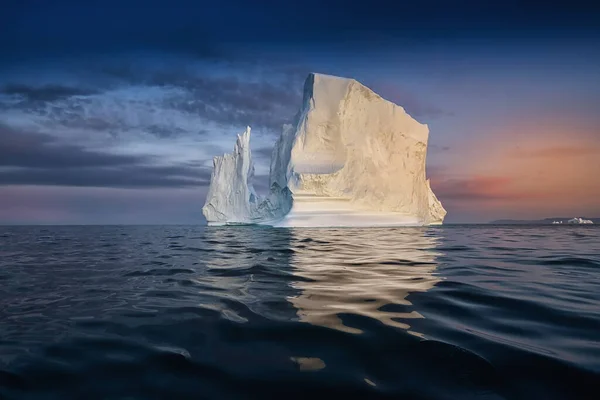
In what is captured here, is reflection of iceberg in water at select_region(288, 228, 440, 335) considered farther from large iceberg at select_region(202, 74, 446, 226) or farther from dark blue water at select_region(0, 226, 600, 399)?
large iceberg at select_region(202, 74, 446, 226)

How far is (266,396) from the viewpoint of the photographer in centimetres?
164

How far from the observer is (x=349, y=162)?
2880cm

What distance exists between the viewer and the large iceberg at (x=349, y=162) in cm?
2788

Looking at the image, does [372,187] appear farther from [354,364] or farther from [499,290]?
[354,364]

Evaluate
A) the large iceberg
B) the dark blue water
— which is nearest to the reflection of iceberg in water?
the dark blue water

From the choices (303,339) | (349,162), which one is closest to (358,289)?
(303,339)

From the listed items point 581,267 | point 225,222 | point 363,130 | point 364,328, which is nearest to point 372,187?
point 363,130

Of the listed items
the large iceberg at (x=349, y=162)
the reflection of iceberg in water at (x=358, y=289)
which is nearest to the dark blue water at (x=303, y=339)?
the reflection of iceberg in water at (x=358, y=289)

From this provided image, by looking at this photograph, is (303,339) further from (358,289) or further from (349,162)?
(349,162)

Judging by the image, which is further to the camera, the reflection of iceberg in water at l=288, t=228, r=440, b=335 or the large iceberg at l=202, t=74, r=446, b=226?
the large iceberg at l=202, t=74, r=446, b=226

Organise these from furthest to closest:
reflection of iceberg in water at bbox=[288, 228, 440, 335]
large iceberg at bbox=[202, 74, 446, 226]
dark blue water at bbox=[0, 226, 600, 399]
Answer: large iceberg at bbox=[202, 74, 446, 226] → reflection of iceberg in water at bbox=[288, 228, 440, 335] → dark blue water at bbox=[0, 226, 600, 399]

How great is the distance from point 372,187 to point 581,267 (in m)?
23.1

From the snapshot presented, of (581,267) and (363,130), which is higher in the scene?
(363,130)

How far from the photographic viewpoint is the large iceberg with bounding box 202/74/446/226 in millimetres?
27875
